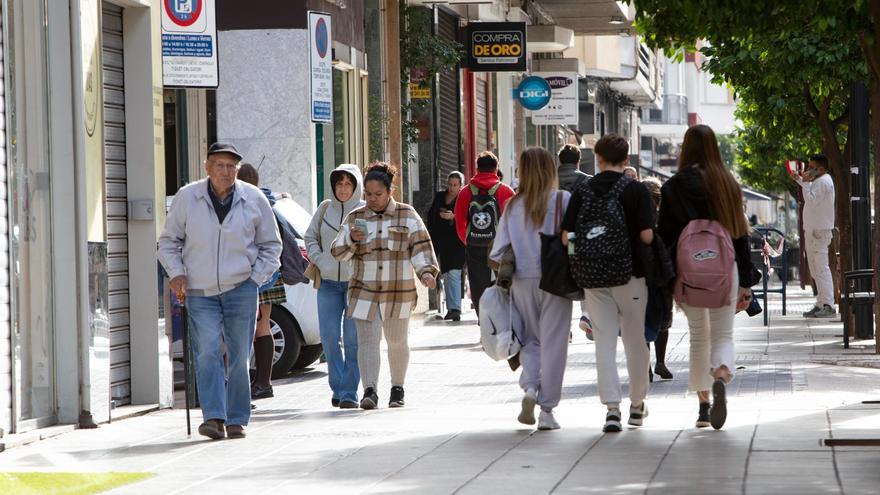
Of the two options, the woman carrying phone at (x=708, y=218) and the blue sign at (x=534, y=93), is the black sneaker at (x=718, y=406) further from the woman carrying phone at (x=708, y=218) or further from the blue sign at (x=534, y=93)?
the blue sign at (x=534, y=93)

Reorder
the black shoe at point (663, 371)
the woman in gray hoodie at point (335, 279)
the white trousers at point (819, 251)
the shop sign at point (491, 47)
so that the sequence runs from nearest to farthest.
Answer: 1. the woman in gray hoodie at point (335, 279)
2. the black shoe at point (663, 371)
3. the white trousers at point (819, 251)
4. the shop sign at point (491, 47)

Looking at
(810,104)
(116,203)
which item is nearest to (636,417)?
(116,203)

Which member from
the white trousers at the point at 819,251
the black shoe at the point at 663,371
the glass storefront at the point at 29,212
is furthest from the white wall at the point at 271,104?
the glass storefront at the point at 29,212

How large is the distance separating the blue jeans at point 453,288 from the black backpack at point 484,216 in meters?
5.25

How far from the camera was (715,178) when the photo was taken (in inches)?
416

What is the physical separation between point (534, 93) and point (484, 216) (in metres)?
17.5

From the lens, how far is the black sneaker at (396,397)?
1280 centimetres

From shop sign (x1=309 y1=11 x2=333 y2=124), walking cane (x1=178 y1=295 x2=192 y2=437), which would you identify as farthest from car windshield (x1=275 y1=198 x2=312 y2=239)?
walking cane (x1=178 y1=295 x2=192 y2=437)

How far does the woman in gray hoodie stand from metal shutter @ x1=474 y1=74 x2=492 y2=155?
18957 mm

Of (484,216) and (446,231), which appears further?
(446,231)

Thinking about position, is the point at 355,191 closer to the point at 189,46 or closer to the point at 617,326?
the point at 189,46

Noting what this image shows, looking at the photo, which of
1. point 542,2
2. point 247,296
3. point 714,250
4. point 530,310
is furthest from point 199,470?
point 542,2

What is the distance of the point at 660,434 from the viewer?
10.4m

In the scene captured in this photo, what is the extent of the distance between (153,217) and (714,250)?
430 centimetres
